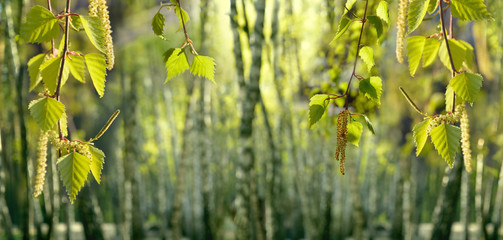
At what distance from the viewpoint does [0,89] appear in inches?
259

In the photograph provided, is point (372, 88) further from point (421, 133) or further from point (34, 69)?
point (34, 69)

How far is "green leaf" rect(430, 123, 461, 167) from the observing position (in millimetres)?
910

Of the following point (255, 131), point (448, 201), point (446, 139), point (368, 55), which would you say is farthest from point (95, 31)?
point (255, 131)

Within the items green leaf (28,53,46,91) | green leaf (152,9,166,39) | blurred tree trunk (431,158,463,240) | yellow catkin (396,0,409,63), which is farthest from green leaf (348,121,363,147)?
blurred tree trunk (431,158,463,240)

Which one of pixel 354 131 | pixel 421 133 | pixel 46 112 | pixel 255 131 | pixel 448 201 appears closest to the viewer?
pixel 46 112

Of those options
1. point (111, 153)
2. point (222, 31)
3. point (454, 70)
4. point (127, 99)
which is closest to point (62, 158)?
point (454, 70)

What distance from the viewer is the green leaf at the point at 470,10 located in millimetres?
919

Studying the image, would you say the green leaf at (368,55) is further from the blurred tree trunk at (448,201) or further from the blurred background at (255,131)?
the blurred tree trunk at (448,201)

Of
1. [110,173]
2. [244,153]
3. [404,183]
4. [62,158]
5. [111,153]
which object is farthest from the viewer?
[110,173]

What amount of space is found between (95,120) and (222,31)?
179 inches

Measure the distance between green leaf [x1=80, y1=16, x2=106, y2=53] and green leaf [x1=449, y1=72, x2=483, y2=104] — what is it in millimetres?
667

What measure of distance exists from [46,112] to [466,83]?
786 mm

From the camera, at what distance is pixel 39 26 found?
0.88 meters

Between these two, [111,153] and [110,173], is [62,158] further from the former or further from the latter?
[110,173]
